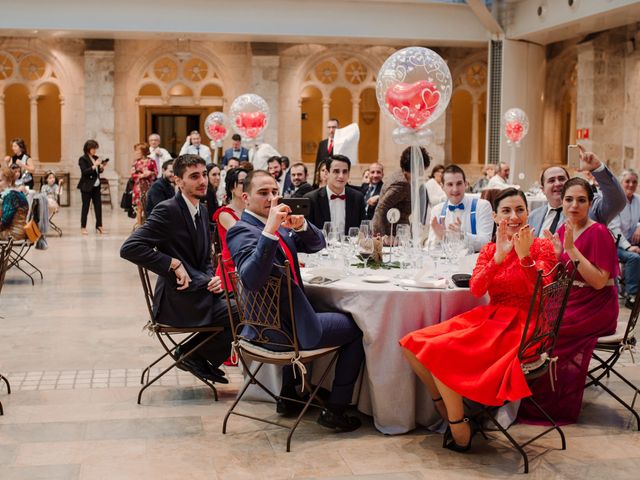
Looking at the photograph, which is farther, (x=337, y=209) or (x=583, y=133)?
(x=583, y=133)

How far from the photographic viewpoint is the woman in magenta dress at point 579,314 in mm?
4273

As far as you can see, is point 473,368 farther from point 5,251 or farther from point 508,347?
point 5,251

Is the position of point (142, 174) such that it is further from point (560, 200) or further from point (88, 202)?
point (560, 200)

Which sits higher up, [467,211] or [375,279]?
[467,211]

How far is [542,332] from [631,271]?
4.06 meters

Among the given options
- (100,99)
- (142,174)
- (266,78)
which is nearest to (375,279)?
(142,174)

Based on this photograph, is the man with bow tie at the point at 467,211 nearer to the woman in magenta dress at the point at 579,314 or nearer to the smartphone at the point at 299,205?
the woman in magenta dress at the point at 579,314

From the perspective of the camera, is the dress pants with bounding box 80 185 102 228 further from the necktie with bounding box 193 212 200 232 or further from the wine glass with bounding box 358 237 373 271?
the wine glass with bounding box 358 237 373 271

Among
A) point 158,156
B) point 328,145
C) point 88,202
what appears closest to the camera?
point 328,145

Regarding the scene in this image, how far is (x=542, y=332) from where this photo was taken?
390cm

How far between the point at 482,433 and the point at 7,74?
17.1 m

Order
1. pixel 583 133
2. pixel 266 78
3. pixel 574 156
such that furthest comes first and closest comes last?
1. pixel 266 78
2. pixel 583 133
3. pixel 574 156

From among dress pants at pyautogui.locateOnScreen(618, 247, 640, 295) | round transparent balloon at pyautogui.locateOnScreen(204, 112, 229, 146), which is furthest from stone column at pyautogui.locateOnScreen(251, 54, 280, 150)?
dress pants at pyautogui.locateOnScreen(618, 247, 640, 295)

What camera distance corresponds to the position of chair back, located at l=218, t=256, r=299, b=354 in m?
3.94
